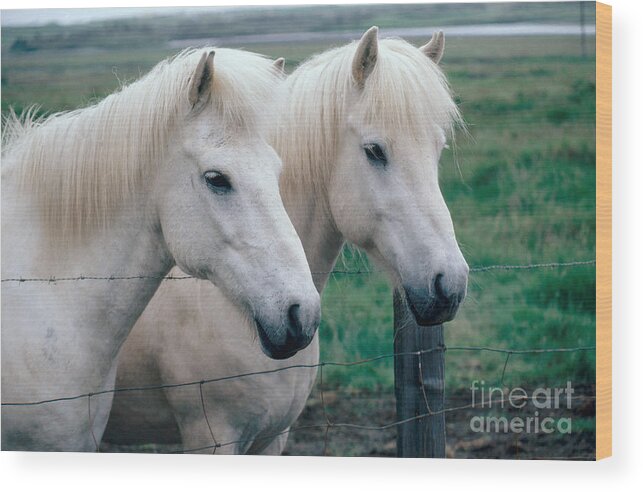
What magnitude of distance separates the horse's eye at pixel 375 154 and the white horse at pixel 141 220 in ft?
1.17

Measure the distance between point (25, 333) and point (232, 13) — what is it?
4.58 ft

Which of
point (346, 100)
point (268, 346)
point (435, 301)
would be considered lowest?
point (268, 346)

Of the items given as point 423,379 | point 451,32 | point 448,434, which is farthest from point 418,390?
point 451,32

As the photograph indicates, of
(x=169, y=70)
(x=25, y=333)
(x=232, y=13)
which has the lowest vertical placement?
(x=25, y=333)

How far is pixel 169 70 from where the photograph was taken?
2602mm

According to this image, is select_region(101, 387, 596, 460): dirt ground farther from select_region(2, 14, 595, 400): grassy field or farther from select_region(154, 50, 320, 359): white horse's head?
select_region(154, 50, 320, 359): white horse's head

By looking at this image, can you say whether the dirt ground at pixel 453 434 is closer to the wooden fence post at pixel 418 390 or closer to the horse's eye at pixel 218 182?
the wooden fence post at pixel 418 390

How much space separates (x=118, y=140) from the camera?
99.3 inches

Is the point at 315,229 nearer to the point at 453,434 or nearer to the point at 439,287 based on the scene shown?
the point at 439,287

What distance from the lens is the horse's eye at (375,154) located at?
2727 millimetres

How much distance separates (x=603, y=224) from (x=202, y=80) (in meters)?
1.52

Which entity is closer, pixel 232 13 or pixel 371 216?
pixel 371 216

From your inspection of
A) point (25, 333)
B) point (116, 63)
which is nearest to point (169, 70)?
point (116, 63)

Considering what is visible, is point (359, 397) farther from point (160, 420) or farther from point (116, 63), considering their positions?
point (116, 63)
